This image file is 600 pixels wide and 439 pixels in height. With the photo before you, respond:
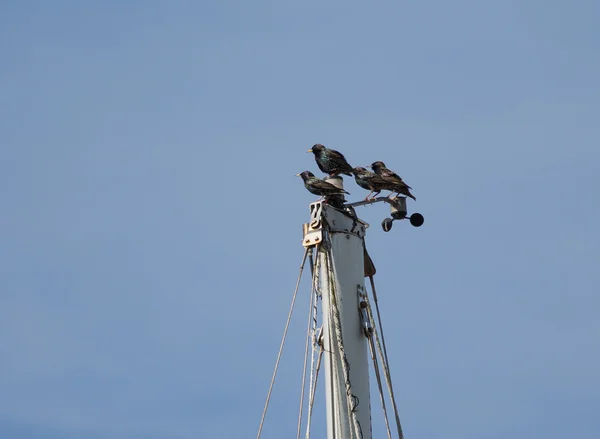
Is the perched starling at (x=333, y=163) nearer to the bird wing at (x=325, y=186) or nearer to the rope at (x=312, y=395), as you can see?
the bird wing at (x=325, y=186)

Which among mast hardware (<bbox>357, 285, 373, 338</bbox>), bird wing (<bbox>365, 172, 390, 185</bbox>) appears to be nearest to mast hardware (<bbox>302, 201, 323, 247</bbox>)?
mast hardware (<bbox>357, 285, 373, 338</bbox>)

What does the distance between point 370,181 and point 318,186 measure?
1.49 m

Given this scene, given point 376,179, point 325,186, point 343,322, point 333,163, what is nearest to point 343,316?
point 343,322

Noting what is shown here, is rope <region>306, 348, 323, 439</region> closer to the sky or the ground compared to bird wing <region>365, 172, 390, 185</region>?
closer to the ground

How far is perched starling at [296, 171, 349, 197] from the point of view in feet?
73.3

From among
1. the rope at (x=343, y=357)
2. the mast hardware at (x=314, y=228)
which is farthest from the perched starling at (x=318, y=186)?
the rope at (x=343, y=357)

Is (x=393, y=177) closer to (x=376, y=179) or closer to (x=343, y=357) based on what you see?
(x=376, y=179)

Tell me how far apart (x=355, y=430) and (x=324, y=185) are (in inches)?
187

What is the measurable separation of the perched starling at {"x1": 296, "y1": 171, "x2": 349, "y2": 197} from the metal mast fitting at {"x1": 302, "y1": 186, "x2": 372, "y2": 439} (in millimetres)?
895

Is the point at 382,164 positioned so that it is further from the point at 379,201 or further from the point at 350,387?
the point at 350,387

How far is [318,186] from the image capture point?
22.9 m

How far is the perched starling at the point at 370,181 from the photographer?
77.4 ft

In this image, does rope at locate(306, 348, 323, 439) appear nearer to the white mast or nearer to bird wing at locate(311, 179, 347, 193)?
the white mast

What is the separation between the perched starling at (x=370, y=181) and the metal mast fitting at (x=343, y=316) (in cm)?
167
